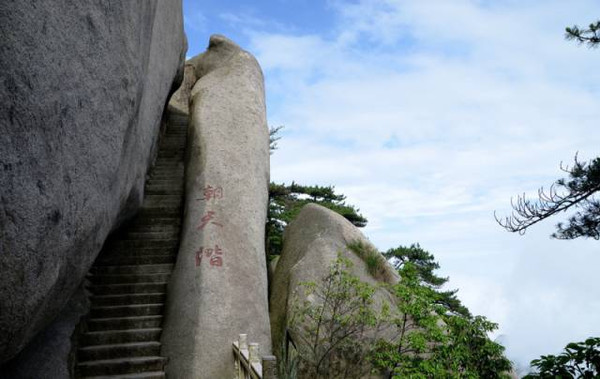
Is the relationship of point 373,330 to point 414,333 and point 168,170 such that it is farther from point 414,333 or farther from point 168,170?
point 168,170

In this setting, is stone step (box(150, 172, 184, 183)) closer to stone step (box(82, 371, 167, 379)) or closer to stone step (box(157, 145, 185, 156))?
stone step (box(157, 145, 185, 156))

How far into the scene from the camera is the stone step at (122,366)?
26.6 feet

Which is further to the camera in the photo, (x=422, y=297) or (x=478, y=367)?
(x=422, y=297)

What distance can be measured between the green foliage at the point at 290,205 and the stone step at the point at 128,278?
17.0 ft

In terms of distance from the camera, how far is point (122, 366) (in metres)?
8.27

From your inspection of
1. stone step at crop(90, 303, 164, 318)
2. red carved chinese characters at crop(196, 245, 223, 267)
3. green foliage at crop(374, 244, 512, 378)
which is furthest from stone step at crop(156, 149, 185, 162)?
green foliage at crop(374, 244, 512, 378)

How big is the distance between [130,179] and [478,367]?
18.4 ft

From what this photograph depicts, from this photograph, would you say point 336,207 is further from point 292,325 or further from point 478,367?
point 478,367

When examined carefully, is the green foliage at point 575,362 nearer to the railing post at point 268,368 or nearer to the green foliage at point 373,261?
the railing post at point 268,368

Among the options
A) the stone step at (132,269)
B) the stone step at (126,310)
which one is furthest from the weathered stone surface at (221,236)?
the stone step at (132,269)

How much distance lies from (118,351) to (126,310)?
0.89 metres

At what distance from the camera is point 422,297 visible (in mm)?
8414

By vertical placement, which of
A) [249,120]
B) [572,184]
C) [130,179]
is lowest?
[130,179]

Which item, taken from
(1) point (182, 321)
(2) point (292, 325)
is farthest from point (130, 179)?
(2) point (292, 325)
